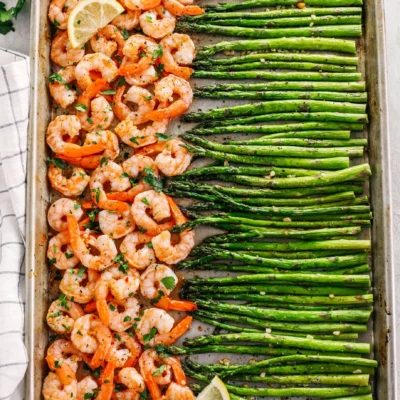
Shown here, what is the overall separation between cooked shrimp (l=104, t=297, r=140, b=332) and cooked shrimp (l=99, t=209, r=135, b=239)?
25.6 inches

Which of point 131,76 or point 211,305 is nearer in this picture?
point 211,305

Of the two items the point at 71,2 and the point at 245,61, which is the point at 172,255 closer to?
the point at 245,61

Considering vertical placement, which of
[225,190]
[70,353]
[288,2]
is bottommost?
[70,353]

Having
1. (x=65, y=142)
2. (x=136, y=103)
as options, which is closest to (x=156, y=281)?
(x=65, y=142)

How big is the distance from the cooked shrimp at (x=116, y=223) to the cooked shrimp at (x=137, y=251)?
0.27 ft

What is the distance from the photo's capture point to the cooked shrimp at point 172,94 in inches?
238

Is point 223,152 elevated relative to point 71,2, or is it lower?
lower

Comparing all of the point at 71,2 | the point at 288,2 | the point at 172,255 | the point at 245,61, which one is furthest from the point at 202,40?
the point at 172,255

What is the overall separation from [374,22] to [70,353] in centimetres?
449

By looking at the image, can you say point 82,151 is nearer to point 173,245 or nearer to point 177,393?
point 173,245

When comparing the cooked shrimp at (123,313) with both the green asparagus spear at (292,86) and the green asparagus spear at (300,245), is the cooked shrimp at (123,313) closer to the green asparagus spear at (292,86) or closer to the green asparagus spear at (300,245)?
the green asparagus spear at (300,245)

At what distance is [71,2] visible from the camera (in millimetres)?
6258

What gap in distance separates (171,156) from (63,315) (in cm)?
189

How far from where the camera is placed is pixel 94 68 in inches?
243
